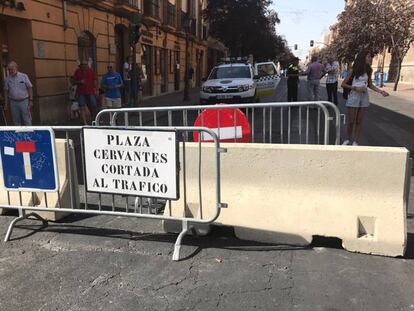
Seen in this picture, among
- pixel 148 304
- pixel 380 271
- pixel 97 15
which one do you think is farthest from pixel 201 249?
pixel 97 15

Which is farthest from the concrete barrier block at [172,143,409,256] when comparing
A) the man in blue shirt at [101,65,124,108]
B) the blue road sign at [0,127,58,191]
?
the man in blue shirt at [101,65,124,108]

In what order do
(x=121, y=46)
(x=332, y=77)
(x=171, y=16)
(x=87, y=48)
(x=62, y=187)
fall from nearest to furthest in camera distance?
1. (x=62, y=187)
2. (x=332, y=77)
3. (x=87, y=48)
4. (x=121, y=46)
5. (x=171, y=16)

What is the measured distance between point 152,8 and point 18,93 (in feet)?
49.3

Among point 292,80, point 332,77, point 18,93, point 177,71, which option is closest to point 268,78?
point 292,80

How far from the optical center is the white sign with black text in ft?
13.7

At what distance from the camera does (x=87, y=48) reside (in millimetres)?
16406

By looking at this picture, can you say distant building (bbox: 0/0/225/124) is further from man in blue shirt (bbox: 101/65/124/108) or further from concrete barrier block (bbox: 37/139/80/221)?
concrete barrier block (bbox: 37/139/80/221)

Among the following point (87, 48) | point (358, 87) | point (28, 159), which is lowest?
point (28, 159)

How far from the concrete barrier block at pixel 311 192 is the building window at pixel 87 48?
12.6 meters

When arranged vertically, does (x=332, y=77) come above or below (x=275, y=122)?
above

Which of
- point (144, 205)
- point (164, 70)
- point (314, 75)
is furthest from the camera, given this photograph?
point (164, 70)

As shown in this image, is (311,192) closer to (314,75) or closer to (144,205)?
(144,205)

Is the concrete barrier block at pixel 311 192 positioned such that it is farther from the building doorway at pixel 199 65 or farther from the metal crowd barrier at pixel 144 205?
the building doorway at pixel 199 65

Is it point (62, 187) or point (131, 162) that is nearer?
point (131, 162)
